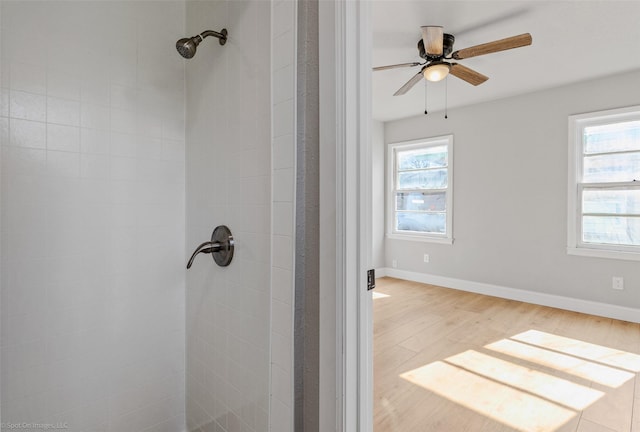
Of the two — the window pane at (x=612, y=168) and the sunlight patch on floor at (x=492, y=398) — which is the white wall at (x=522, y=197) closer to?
the window pane at (x=612, y=168)

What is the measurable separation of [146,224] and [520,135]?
14.0ft

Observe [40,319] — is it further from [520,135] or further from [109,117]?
[520,135]

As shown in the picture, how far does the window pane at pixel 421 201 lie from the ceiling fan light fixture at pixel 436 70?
2.31 meters

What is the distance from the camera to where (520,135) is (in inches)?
158

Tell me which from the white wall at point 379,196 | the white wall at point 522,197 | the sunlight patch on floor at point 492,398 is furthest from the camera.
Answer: the white wall at point 379,196

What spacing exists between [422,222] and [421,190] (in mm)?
497

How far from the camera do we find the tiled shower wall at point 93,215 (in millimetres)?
1238

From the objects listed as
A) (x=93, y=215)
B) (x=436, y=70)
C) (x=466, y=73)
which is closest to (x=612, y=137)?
(x=466, y=73)

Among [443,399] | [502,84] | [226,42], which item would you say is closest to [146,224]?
[226,42]

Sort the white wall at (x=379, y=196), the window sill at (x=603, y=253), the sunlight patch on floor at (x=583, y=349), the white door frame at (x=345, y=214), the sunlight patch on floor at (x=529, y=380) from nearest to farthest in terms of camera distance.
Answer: the white door frame at (x=345, y=214) < the sunlight patch on floor at (x=529, y=380) < the sunlight patch on floor at (x=583, y=349) < the window sill at (x=603, y=253) < the white wall at (x=379, y=196)

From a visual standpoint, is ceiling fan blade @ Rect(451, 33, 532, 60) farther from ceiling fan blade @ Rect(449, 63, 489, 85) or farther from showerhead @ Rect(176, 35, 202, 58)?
showerhead @ Rect(176, 35, 202, 58)

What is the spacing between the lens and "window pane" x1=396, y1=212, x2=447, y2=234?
4.85 meters

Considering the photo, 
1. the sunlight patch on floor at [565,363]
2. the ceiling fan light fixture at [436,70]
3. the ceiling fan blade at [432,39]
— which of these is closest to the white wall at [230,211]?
the ceiling fan blade at [432,39]

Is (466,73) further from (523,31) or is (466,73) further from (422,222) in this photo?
(422,222)
